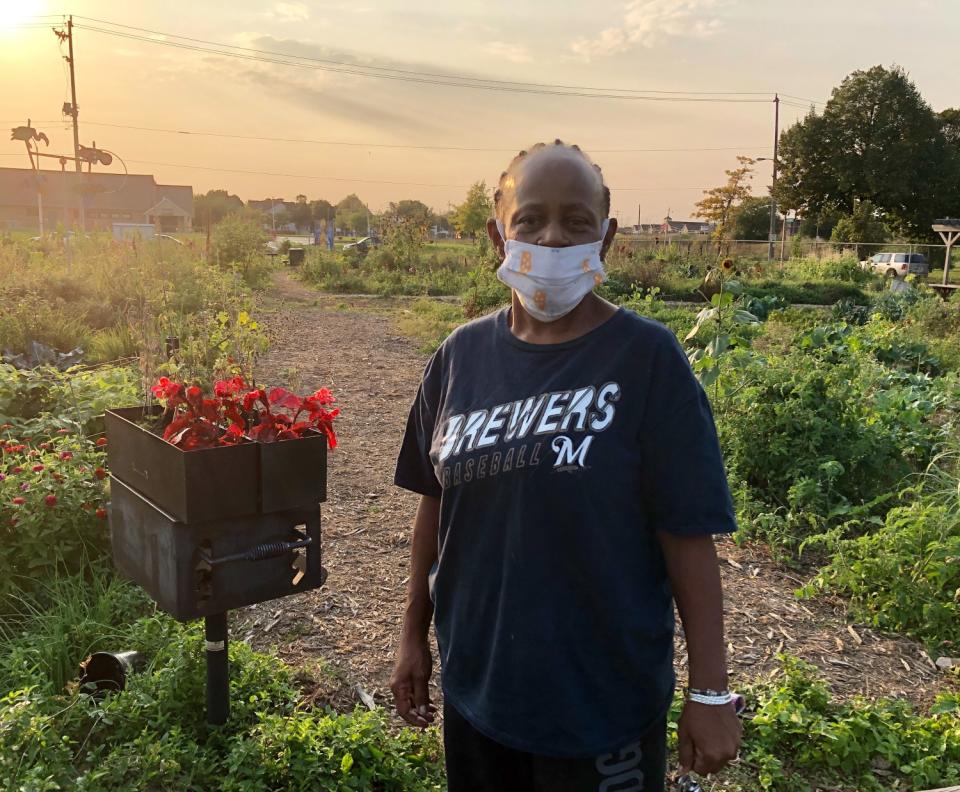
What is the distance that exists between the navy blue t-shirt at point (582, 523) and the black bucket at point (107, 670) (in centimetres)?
196

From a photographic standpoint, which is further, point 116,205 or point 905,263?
point 116,205

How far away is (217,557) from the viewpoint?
253 cm

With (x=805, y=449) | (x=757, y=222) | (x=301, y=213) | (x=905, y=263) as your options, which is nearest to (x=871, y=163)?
(x=757, y=222)

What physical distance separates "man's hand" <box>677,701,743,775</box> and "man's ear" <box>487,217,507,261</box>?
1077 mm

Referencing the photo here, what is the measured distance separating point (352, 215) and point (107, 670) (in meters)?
76.2

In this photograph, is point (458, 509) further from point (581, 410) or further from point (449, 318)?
point (449, 318)

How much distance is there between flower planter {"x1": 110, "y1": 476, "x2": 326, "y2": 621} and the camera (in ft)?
8.16

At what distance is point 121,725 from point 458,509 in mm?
1871

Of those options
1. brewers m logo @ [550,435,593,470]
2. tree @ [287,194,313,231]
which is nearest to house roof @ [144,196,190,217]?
tree @ [287,194,313,231]

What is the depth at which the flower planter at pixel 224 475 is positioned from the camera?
2434mm

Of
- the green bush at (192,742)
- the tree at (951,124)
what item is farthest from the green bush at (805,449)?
the tree at (951,124)

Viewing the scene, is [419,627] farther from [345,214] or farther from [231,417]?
[345,214]

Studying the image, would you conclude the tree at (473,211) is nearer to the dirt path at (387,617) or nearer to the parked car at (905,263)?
the parked car at (905,263)

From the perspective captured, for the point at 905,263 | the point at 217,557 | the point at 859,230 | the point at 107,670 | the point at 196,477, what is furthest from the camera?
the point at 859,230
